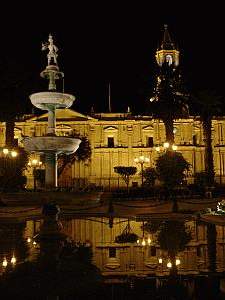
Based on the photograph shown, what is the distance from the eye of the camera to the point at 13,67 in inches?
1516

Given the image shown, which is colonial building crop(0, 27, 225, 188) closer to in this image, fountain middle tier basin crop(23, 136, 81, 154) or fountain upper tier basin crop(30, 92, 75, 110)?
fountain upper tier basin crop(30, 92, 75, 110)

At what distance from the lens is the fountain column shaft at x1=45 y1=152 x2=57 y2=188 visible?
24859 millimetres

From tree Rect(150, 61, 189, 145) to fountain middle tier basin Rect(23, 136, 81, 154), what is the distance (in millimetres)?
16227

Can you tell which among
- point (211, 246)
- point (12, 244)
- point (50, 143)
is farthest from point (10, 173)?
point (211, 246)

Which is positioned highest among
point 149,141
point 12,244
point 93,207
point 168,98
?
point 168,98

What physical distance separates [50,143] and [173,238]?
1069 cm

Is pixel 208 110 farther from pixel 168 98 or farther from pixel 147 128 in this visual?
pixel 147 128

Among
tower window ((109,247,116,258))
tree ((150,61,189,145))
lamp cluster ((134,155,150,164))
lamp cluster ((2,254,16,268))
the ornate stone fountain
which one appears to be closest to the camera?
lamp cluster ((2,254,16,268))

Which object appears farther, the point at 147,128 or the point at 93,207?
the point at 147,128

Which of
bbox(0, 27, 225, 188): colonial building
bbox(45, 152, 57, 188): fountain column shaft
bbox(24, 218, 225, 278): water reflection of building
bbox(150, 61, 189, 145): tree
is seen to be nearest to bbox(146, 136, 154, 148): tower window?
bbox(0, 27, 225, 188): colonial building

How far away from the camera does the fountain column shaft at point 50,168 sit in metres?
24.9

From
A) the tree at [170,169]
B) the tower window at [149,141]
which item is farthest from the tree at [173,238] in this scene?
the tower window at [149,141]

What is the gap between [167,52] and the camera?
58.0 m

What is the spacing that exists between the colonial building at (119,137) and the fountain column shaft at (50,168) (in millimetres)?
31862
